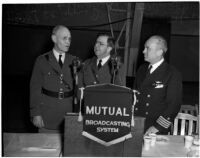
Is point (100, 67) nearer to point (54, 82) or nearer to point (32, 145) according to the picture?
point (54, 82)

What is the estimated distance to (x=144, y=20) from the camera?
16.4 feet

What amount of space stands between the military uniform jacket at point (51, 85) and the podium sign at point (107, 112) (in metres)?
1.18

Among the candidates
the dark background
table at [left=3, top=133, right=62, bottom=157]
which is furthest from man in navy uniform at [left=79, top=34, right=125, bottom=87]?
the dark background

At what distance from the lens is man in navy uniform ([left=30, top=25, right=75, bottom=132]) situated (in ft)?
7.96

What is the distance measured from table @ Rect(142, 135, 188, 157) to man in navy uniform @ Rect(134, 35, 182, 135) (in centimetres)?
32

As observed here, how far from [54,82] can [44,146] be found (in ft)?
3.02

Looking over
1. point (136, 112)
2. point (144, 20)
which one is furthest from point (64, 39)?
point (144, 20)

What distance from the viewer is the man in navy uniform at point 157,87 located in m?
2.12

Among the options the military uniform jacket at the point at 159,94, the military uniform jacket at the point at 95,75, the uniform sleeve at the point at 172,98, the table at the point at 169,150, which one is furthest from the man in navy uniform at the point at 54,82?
the table at the point at 169,150

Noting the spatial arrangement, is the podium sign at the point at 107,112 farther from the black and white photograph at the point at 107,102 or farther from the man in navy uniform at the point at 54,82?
the man in navy uniform at the point at 54,82

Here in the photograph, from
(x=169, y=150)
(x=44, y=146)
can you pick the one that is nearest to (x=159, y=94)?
(x=169, y=150)

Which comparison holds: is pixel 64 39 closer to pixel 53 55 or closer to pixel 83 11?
pixel 53 55

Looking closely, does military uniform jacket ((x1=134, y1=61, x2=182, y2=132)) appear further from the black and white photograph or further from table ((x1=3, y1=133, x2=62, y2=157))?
table ((x1=3, y1=133, x2=62, y2=157))

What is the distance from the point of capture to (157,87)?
87.9 inches
